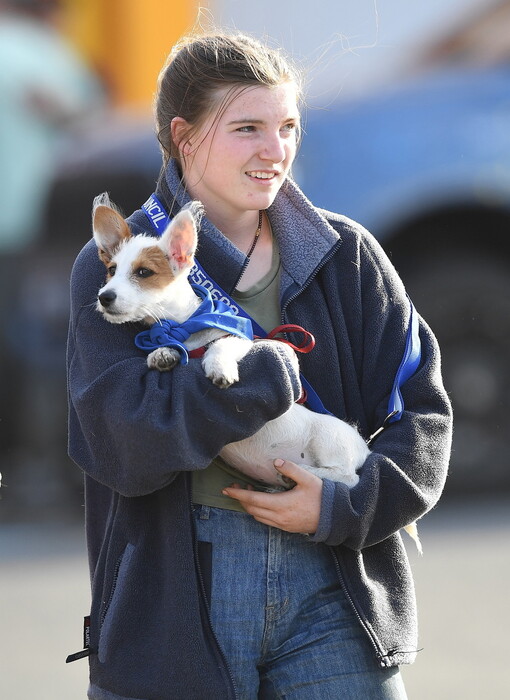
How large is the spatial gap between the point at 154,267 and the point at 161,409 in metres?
0.42

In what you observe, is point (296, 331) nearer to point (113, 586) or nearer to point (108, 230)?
point (108, 230)

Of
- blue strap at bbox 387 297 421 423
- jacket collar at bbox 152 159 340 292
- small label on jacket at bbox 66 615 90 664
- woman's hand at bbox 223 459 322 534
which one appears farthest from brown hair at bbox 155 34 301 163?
small label on jacket at bbox 66 615 90 664

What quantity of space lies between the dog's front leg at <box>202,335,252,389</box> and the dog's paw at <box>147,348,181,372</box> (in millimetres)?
67

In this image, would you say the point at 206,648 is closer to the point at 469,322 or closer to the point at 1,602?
the point at 1,602

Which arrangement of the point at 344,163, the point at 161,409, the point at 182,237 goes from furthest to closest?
the point at 344,163, the point at 182,237, the point at 161,409

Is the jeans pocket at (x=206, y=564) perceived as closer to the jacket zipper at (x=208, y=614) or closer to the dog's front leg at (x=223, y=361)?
the jacket zipper at (x=208, y=614)

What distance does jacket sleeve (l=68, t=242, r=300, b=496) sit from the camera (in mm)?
2467

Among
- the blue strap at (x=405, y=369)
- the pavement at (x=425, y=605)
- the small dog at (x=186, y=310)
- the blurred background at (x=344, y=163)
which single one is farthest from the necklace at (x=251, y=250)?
the blurred background at (x=344, y=163)

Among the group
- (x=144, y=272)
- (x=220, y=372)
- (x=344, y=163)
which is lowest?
(x=220, y=372)

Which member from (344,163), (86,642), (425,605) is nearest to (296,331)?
(86,642)

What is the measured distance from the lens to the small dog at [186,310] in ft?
8.76

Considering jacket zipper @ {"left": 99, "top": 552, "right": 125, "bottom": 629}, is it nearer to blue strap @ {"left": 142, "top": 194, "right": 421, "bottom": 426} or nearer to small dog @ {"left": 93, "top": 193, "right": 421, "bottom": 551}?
small dog @ {"left": 93, "top": 193, "right": 421, "bottom": 551}

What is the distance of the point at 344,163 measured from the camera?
6.73 m

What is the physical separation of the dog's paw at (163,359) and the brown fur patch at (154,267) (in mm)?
234
